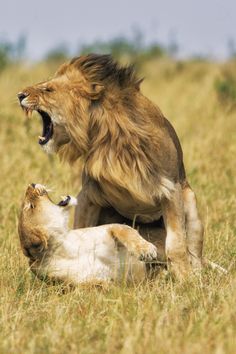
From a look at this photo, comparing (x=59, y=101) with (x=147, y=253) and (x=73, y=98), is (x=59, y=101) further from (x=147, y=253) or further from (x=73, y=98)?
(x=147, y=253)

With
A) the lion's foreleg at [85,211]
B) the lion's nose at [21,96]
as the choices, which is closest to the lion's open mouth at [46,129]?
the lion's nose at [21,96]

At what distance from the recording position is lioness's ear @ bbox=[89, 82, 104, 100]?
507 cm

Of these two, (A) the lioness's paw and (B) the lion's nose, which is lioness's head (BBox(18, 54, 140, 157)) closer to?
(B) the lion's nose

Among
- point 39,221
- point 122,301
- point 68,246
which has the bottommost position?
point 122,301

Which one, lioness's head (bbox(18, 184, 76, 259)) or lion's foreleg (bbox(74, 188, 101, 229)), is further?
lion's foreleg (bbox(74, 188, 101, 229))

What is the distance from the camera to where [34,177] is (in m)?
7.78

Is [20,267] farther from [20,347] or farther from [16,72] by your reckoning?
[16,72]

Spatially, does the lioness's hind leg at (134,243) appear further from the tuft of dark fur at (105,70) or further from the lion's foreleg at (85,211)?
the tuft of dark fur at (105,70)

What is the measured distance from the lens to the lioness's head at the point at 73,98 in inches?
199

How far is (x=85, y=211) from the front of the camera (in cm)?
536

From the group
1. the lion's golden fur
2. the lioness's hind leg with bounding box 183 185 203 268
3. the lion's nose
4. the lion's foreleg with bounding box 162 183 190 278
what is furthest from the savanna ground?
the lion's nose

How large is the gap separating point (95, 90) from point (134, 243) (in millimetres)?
923

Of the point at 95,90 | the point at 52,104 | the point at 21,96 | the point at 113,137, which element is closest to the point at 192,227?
the point at 113,137

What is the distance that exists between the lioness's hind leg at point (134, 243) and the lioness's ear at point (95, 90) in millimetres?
752
